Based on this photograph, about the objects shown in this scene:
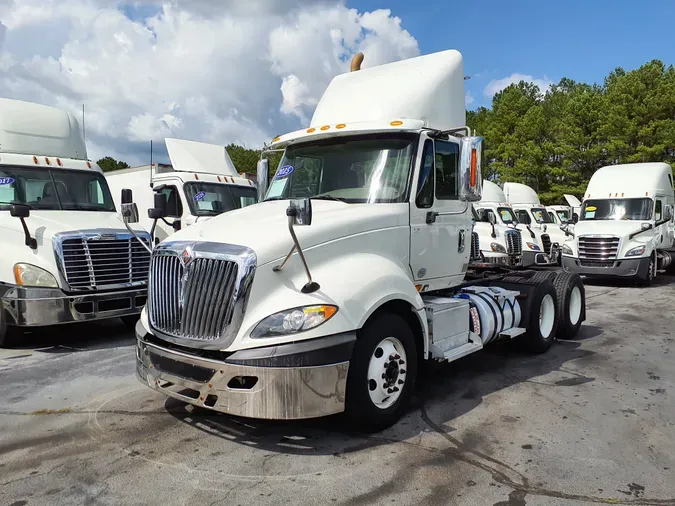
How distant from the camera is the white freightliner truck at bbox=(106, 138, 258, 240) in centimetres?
1180

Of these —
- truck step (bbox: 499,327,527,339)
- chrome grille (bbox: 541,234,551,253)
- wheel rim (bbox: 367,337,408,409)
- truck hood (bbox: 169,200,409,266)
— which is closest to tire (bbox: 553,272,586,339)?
truck step (bbox: 499,327,527,339)


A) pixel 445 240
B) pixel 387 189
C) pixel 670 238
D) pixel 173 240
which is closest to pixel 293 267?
pixel 173 240

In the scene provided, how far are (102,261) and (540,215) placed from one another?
1761 centimetres

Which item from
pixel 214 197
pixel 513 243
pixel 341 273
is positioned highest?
pixel 214 197

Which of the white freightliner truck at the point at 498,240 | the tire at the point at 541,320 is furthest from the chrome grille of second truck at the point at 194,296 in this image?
the white freightliner truck at the point at 498,240

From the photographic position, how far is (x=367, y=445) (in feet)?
13.8

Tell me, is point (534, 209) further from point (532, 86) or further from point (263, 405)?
point (532, 86)

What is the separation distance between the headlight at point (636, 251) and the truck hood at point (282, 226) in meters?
11.5

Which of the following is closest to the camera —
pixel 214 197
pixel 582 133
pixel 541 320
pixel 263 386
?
pixel 263 386

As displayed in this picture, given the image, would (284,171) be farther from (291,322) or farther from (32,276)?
(32,276)

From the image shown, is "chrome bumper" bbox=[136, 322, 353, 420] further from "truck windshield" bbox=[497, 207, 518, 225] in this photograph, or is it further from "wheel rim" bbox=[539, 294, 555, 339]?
"truck windshield" bbox=[497, 207, 518, 225]

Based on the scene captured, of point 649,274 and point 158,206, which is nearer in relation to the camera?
point 158,206

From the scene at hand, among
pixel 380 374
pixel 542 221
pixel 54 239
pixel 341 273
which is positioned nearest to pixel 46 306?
pixel 54 239

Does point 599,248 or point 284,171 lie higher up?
point 284,171
